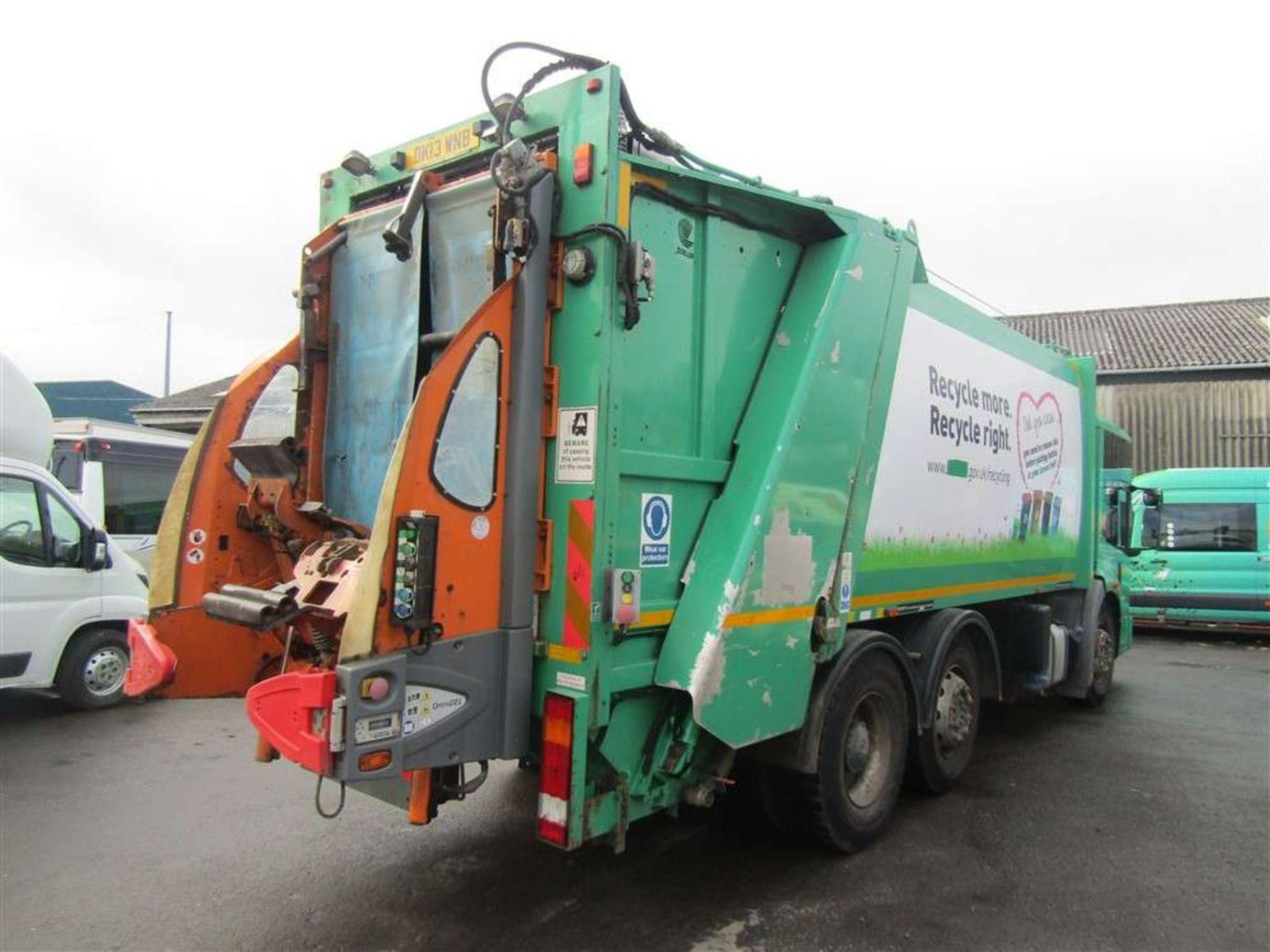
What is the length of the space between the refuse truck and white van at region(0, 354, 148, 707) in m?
3.35

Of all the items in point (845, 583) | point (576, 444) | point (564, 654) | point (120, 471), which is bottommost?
point (564, 654)

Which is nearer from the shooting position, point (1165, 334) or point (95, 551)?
point (95, 551)

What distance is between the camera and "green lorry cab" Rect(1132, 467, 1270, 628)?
12.4 meters

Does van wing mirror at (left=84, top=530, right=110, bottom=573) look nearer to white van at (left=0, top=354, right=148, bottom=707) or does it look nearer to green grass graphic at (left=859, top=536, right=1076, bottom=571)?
white van at (left=0, top=354, right=148, bottom=707)

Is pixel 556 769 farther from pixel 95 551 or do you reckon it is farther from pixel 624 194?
pixel 95 551

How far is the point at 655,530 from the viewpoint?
130 inches

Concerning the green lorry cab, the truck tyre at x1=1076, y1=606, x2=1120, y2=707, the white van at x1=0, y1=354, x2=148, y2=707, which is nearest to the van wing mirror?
the white van at x1=0, y1=354, x2=148, y2=707

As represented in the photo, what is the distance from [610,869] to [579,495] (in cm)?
196

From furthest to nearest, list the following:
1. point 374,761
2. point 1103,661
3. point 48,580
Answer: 1. point 1103,661
2. point 48,580
3. point 374,761

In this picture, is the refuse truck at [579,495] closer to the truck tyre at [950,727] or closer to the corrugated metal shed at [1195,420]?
the truck tyre at [950,727]

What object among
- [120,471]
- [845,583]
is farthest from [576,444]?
[120,471]

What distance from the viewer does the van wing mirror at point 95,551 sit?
22.3 feet

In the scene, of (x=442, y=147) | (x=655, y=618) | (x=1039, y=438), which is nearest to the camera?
(x=655, y=618)

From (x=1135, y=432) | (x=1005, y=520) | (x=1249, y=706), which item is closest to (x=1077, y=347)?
(x=1135, y=432)
